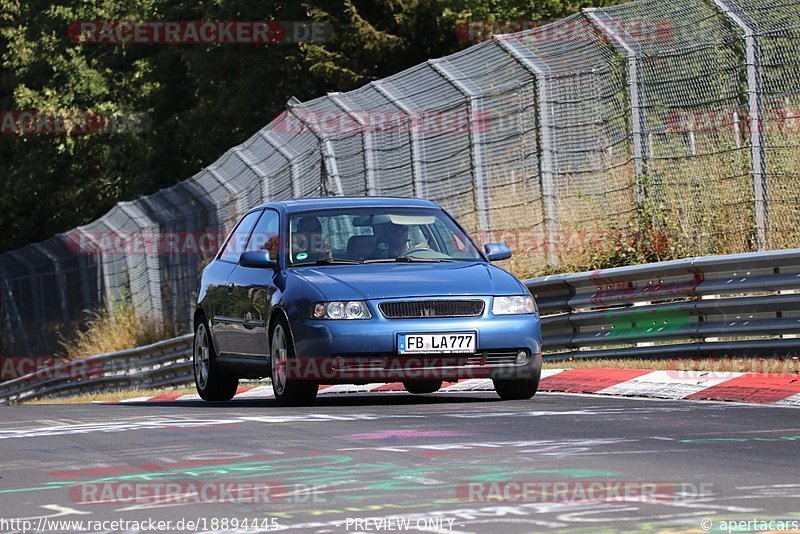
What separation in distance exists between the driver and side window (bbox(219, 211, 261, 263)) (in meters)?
1.56

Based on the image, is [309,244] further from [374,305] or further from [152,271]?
[152,271]

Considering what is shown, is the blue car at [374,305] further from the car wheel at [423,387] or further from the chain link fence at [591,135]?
the chain link fence at [591,135]

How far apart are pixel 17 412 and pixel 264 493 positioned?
7.33m

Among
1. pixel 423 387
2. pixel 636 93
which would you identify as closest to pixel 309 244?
pixel 423 387

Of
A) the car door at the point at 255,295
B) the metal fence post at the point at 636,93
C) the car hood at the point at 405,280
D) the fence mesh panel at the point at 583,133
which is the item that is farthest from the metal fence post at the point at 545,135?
the car hood at the point at 405,280

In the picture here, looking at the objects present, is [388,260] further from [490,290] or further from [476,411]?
[476,411]

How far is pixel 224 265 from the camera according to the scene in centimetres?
1447

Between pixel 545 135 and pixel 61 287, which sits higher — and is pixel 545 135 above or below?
above

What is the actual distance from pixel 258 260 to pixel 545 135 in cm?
630

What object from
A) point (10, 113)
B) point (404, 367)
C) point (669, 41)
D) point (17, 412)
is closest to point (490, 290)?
point (404, 367)

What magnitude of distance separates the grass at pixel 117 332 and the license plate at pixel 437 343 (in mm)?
17609

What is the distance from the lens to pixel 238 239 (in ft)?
47.6

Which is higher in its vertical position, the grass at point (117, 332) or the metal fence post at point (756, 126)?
the metal fence post at point (756, 126)

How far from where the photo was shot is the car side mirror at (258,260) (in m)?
12.8
